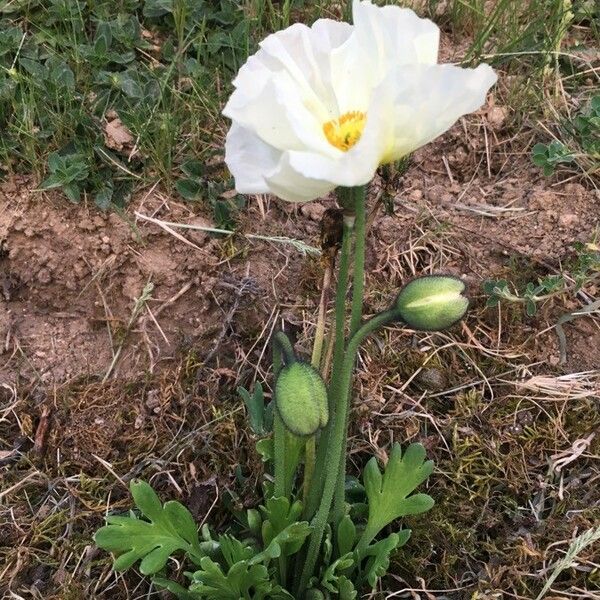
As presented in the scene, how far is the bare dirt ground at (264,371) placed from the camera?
5.25ft

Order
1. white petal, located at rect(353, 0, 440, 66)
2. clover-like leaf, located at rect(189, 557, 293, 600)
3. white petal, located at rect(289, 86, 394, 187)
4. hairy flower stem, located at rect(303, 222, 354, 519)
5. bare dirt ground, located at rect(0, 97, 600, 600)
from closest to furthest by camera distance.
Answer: white petal, located at rect(289, 86, 394, 187), white petal, located at rect(353, 0, 440, 66), hairy flower stem, located at rect(303, 222, 354, 519), clover-like leaf, located at rect(189, 557, 293, 600), bare dirt ground, located at rect(0, 97, 600, 600)

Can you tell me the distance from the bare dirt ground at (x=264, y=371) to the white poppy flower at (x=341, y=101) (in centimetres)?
72

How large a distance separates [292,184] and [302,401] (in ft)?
1.09

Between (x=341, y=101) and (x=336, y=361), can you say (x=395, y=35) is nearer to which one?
(x=341, y=101)

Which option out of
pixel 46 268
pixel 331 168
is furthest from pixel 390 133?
pixel 46 268

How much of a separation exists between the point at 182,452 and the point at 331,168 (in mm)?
891

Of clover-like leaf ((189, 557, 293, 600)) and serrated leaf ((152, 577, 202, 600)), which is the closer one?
clover-like leaf ((189, 557, 293, 600))

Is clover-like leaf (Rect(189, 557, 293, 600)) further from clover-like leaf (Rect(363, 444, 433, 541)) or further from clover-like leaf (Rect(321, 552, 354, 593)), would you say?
clover-like leaf (Rect(363, 444, 433, 541))

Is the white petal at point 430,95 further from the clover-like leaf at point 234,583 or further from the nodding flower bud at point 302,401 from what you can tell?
the clover-like leaf at point 234,583

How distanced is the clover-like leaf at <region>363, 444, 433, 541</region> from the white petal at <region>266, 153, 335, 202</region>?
59 centimetres

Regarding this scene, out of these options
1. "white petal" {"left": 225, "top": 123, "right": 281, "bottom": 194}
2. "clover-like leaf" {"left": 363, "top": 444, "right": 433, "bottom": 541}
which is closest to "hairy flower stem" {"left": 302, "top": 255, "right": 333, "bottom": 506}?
"clover-like leaf" {"left": 363, "top": 444, "right": 433, "bottom": 541}

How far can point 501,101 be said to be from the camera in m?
2.13

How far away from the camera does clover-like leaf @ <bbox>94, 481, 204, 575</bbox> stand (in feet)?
4.45

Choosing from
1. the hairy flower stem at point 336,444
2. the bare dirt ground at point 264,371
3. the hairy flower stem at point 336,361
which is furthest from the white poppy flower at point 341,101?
the bare dirt ground at point 264,371
